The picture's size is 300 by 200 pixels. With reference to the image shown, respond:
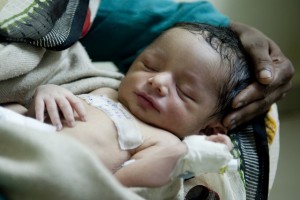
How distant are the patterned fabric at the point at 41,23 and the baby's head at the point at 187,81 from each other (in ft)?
0.50

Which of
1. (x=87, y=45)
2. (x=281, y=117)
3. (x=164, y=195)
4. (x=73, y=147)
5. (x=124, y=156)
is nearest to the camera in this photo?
(x=73, y=147)

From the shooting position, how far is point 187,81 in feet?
2.95

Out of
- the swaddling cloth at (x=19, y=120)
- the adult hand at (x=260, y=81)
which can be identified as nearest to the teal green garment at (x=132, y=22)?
the adult hand at (x=260, y=81)

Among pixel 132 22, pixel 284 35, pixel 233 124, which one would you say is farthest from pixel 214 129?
pixel 284 35

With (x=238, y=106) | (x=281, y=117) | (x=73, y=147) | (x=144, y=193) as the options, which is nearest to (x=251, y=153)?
(x=238, y=106)

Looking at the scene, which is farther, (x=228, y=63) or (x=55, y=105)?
(x=228, y=63)

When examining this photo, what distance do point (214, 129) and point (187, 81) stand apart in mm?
141

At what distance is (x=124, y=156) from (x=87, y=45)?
20.6 inches

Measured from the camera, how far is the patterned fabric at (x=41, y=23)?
2.68 ft

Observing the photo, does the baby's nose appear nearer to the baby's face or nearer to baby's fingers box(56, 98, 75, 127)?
the baby's face

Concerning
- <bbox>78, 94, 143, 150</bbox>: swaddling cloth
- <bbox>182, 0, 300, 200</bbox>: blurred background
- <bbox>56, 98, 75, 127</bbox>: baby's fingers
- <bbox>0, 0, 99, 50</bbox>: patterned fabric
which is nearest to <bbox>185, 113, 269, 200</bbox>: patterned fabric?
<bbox>78, 94, 143, 150</bbox>: swaddling cloth

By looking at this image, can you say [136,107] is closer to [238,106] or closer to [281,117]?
[238,106]

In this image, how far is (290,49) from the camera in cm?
177

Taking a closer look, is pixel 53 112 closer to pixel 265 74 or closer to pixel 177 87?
pixel 177 87
